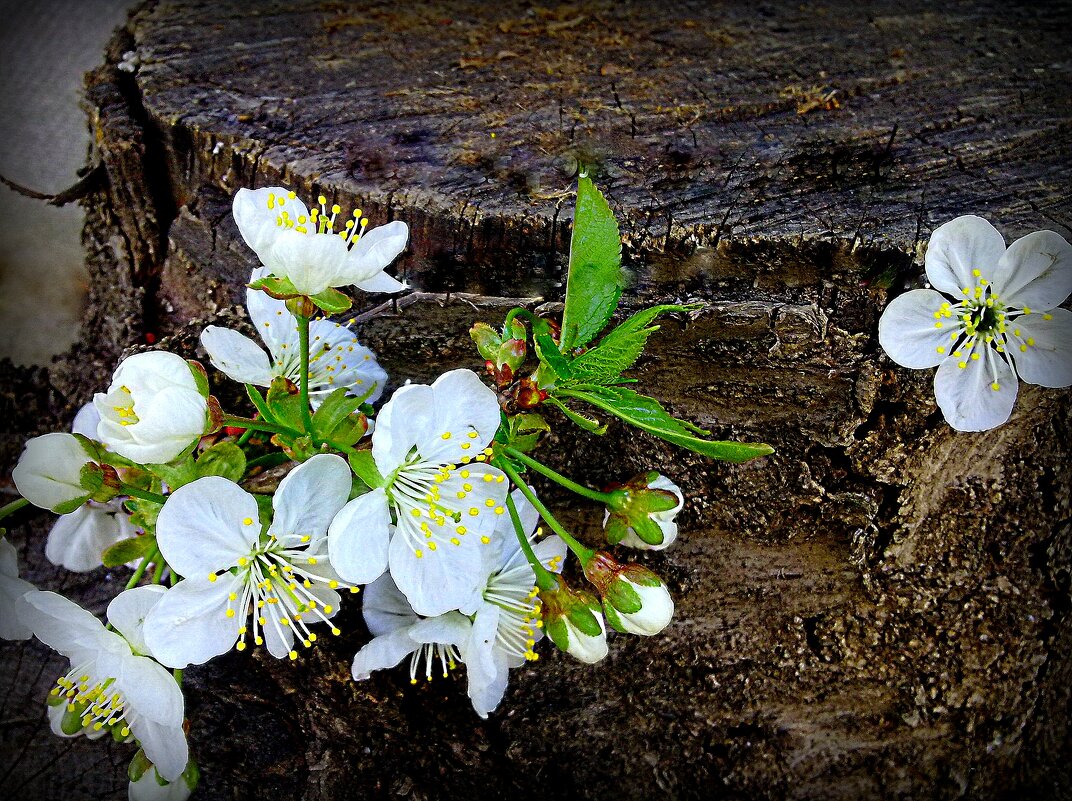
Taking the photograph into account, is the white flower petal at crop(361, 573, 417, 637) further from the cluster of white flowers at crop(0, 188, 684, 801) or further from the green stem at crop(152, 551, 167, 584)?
the green stem at crop(152, 551, 167, 584)

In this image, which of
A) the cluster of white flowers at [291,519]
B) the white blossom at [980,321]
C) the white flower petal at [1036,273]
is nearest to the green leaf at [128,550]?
the cluster of white flowers at [291,519]

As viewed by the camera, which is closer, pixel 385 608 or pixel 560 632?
pixel 560 632

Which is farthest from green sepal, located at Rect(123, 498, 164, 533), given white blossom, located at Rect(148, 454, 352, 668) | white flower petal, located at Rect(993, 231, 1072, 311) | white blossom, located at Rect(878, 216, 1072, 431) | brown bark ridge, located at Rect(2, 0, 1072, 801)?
white flower petal, located at Rect(993, 231, 1072, 311)

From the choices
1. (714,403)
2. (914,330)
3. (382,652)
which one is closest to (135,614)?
(382,652)

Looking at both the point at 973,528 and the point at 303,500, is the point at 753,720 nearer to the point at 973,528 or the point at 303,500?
the point at 973,528

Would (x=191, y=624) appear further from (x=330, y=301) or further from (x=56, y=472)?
(x=330, y=301)

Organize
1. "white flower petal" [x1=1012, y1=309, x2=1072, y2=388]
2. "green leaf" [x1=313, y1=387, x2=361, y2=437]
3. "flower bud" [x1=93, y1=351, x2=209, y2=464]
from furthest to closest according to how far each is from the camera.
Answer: "white flower petal" [x1=1012, y1=309, x2=1072, y2=388]
"green leaf" [x1=313, y1=387, x2=361, y2=437]
"flower bud" [x1=93, y1=351, x2=209, y2=464]

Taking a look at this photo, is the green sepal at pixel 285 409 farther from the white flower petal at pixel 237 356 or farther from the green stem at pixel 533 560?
the green stem at pixel 533 560
